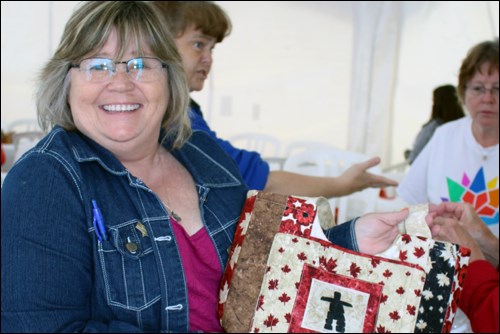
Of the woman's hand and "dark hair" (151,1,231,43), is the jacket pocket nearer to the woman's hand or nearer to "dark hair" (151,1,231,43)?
the woman's hand

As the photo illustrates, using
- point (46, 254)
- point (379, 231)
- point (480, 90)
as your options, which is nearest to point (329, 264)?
point (379, 231)

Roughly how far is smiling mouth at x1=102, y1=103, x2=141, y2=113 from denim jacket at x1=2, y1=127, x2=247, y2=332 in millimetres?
102

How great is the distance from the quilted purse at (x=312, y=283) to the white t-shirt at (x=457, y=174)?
133 cm

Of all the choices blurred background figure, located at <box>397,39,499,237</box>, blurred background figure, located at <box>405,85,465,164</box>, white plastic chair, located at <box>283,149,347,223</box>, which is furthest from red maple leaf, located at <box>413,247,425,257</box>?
blurred background figure, located at <box>405,85,465,164</box>

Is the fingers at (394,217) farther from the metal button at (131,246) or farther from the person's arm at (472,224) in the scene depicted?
the metal button at (131,246)

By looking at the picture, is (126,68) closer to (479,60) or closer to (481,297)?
(481,297)

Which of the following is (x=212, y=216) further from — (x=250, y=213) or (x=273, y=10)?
(x=273, y=10)

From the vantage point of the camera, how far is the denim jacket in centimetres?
118

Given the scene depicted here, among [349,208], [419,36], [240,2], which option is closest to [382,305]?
[349,208]

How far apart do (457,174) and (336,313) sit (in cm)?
161

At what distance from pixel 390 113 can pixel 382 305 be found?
494 centimetres

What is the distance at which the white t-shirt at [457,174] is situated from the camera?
99.0 inches

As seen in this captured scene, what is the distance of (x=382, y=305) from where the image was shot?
126 cm

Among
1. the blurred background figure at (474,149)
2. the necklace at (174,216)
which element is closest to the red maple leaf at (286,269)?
the necklace at (174,216)
